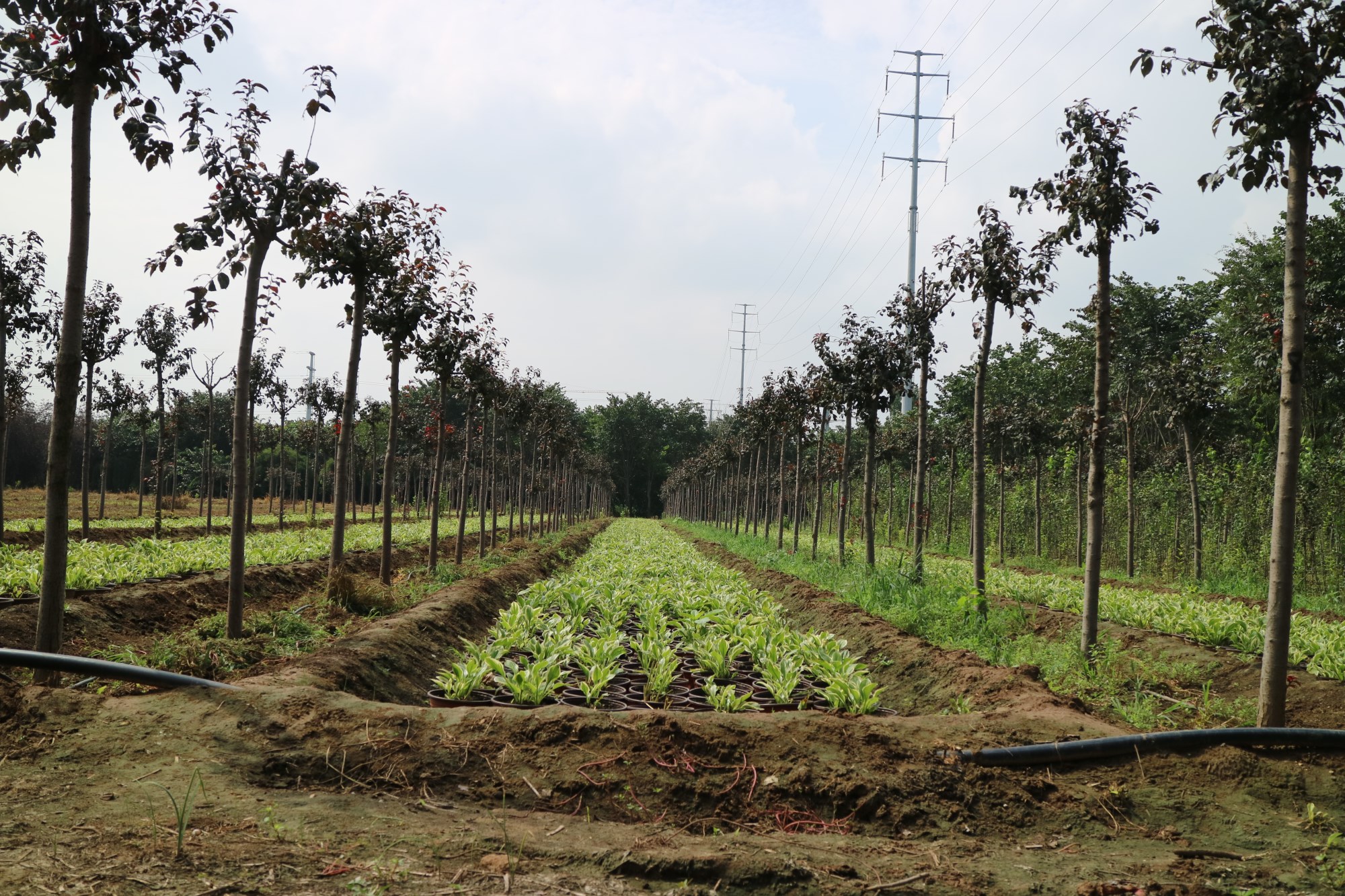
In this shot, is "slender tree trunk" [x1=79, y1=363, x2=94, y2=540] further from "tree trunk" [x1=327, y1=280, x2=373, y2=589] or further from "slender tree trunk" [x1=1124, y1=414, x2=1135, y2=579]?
"slender tree trunk" [x1=1124, y1=414, x2=1135, y2=579]

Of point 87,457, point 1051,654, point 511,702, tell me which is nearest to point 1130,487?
point 1051,654

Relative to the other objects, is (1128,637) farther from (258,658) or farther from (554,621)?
(258,658)

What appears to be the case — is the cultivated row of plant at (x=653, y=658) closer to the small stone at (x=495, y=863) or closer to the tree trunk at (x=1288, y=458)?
the tree trunk at (x=1288, y=458)

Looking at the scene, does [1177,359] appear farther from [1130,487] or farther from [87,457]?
[87,457]

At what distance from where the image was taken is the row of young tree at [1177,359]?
5.29 meters

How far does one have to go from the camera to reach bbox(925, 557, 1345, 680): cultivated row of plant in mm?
7863

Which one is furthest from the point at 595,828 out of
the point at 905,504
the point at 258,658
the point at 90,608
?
the point at 905,504

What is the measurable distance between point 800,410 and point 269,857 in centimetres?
1899

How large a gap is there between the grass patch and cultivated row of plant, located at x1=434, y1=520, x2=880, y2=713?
1.53m

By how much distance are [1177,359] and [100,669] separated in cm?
1806

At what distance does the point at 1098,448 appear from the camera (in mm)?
7738

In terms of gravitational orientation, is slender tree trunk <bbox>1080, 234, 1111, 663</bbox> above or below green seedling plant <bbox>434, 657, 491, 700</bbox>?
above

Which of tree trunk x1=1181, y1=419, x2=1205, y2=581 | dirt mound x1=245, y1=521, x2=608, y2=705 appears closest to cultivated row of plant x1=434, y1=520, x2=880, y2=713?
dirt mound x1=245, y1=521, x2=608, y2=705

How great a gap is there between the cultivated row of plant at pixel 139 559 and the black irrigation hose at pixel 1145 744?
944cm
